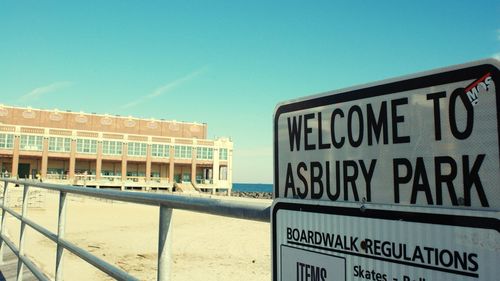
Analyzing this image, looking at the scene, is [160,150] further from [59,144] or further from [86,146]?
[59,144]

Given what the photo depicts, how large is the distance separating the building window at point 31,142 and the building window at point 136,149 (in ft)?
48.2

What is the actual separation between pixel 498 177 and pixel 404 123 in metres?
0.29

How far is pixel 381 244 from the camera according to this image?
3.83 feet

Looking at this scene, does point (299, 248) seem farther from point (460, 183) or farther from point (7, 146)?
point (7, 146)

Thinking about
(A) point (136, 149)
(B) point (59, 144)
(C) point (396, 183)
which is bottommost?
(C) point (396, 183)

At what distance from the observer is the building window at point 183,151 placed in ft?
256

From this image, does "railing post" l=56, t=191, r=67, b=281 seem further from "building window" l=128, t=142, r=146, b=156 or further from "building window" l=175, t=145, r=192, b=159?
"building window" l=175, t=145, r=192, b=159

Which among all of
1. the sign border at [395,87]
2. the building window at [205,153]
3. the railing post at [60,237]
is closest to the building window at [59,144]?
the building window at [205,153]

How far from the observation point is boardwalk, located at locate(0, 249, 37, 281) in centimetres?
536

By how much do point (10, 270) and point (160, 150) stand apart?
71300 mm

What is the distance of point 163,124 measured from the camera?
84125mm

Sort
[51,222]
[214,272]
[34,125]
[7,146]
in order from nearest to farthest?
[214,272], [51,222], [7,146], [34,125]

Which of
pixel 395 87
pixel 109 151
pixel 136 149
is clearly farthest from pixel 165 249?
pixel 136 149

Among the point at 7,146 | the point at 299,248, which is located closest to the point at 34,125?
the point at 7,146
